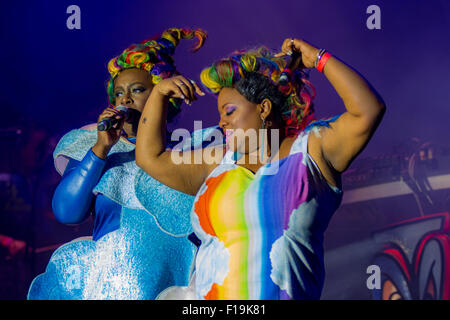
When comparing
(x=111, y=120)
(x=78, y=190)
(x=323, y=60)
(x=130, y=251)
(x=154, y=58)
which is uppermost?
(x=154, y=58)

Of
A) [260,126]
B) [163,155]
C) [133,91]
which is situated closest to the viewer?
[260,126]

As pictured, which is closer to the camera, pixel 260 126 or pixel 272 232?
pixel 272 232

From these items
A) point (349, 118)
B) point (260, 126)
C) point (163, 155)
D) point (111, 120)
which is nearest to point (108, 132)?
point (111, 120)

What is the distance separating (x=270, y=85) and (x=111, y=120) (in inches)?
23.6

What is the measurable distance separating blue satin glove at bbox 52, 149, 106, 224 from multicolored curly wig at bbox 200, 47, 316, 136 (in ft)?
1.74

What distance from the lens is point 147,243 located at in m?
1.81

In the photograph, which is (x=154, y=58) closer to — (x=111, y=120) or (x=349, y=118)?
(x=111, y=120)

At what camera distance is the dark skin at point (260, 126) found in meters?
1.41

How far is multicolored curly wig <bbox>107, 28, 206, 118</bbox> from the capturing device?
77.2 inches

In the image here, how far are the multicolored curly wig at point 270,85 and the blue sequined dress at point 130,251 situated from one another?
1.56 feet

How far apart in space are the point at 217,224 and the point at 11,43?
1.88 meters

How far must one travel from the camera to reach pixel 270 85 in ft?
5.65

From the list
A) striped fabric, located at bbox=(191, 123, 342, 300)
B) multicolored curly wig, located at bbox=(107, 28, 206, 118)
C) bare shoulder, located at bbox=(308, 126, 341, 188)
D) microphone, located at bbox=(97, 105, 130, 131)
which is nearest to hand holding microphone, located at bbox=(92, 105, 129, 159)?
microphone, located at bbox=(97, 105, 130, 131)

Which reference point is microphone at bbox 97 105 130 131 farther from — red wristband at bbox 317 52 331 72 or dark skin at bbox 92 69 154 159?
red wristband at bbox 317 52 331 72
